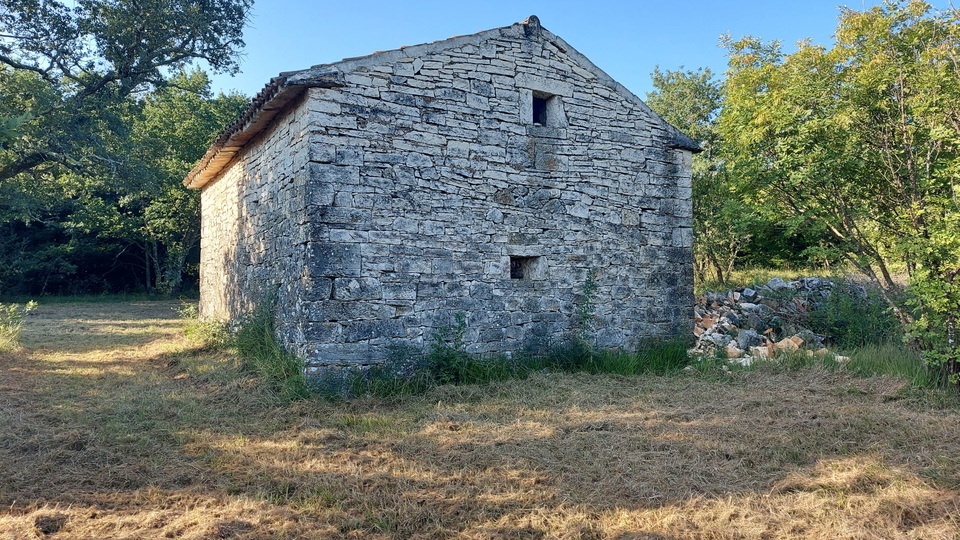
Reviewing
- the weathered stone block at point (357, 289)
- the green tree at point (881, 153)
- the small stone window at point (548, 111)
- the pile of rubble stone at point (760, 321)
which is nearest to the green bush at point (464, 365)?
the weathered stone block at point (357, 289)

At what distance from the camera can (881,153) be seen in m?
6.54

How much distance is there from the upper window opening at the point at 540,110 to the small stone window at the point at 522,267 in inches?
74.2

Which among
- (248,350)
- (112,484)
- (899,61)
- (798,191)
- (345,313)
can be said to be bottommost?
(112,484)

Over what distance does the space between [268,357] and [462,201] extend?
9.60 feet

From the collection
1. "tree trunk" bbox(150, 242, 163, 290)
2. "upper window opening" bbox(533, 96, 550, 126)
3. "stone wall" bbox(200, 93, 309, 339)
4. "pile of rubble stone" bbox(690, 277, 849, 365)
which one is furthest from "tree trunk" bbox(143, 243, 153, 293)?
"pile of rubble stone" bbox(690, 277, 849, 365)

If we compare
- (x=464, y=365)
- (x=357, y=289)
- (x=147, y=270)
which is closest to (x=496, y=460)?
(x=464, y=365)

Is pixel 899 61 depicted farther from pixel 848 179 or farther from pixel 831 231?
pixel 831 231

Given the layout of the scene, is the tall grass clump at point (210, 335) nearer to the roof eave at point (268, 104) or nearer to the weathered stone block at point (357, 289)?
the roof eave at point (268, 104)

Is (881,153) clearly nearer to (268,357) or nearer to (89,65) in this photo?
(268,357)

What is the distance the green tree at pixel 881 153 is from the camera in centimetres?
585

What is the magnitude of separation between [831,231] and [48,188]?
19.0 meters

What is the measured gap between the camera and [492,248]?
7.09 m

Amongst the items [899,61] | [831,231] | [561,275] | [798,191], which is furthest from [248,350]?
[899,61]

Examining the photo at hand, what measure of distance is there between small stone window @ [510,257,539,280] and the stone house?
2 centimetres
